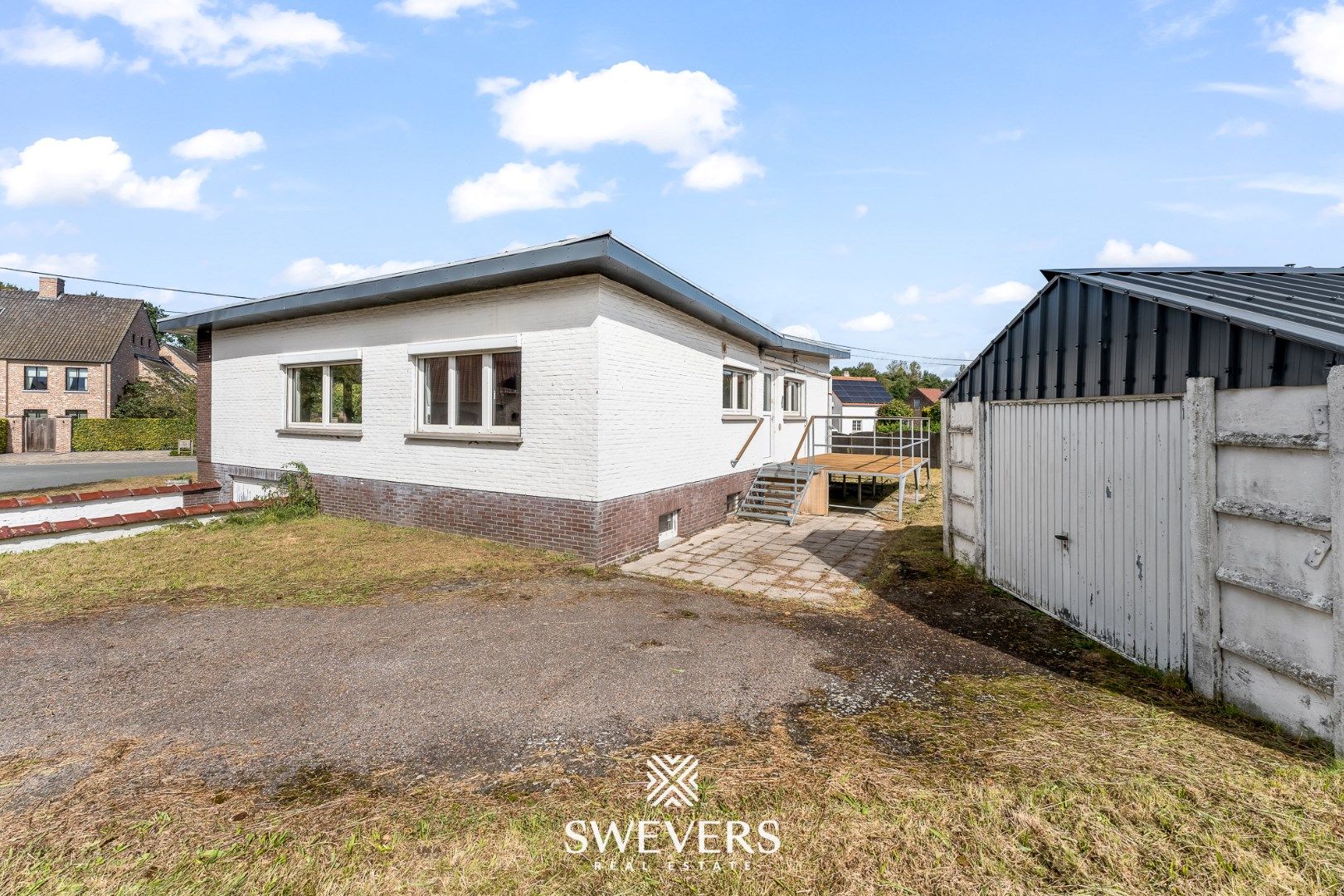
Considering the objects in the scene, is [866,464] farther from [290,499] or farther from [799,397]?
[290,499]

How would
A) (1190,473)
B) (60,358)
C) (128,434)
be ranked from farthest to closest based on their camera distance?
(60,358) → (128,434) → (1190,473)

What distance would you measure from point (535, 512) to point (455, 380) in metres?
2.64

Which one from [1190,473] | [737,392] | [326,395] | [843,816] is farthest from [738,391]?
[843,816]

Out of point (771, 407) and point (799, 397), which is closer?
point (771, 407)

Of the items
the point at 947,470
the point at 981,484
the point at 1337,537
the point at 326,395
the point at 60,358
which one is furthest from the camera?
the point at 60,358

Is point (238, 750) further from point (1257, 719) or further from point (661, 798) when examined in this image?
point (1257, 719)

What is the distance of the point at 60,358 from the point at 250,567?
4503 cm

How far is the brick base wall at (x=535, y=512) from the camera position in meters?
8.30

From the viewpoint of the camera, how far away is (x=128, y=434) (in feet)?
112

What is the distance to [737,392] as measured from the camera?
13125 mm

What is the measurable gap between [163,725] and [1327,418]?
711 cm

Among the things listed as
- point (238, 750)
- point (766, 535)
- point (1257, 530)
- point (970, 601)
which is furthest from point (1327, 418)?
point (766, 535)

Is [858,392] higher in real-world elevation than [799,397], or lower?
higher

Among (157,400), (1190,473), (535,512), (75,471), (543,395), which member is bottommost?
(75,471)
